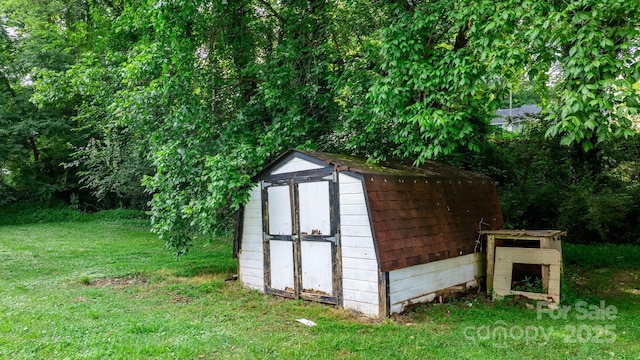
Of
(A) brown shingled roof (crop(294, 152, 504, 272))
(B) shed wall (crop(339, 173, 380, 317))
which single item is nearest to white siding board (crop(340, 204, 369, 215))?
(B) shed wall (crop(339, 173, 380, 317))

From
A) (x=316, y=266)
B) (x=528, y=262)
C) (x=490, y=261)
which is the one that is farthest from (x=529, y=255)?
(x=316, y=266)

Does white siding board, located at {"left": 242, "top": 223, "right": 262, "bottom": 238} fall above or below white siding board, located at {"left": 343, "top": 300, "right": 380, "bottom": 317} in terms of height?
above

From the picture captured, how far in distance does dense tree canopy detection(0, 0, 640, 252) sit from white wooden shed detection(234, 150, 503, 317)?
0.55m

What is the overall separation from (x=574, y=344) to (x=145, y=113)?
693 centimetres

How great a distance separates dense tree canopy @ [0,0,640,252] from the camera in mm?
4250

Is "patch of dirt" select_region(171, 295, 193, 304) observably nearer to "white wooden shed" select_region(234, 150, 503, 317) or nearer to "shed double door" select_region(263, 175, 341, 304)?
"white wooden shed" select_region(234, 150, 503, 317)

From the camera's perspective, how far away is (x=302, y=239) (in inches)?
248

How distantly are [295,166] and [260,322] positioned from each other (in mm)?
2287

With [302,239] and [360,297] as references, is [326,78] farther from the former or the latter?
[360,297]

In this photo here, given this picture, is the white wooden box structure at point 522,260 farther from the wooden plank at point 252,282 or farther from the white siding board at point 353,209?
the wooden plank at point 252,282

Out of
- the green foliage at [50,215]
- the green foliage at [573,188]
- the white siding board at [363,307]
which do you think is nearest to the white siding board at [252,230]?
the white siding board at [363,307]

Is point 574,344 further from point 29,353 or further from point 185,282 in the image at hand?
point 185,282

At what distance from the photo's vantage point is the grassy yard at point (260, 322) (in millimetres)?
4176

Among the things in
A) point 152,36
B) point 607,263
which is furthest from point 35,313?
point 607,263
